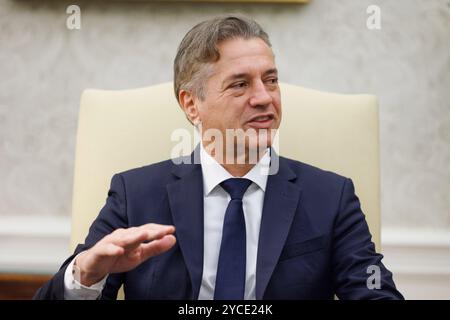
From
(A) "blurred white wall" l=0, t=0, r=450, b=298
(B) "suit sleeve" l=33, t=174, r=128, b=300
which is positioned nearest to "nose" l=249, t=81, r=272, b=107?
(B) "suit sleeve" l=33, t=174, r=128, b=300

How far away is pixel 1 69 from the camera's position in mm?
1921

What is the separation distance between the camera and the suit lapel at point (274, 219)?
4.07ft

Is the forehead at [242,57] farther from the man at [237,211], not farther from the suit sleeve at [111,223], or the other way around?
the suit sleeve at [111,223]

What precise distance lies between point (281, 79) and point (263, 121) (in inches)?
24.0

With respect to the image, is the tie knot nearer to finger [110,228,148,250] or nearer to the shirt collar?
the shirt collar

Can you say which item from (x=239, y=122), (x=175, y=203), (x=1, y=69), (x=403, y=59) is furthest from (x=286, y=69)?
(x=1, y=69)

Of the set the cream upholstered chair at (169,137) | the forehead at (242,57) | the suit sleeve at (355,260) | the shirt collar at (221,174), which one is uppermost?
the forehead at (242,57)

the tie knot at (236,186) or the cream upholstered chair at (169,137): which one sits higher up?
the cream upholstered chair at (169,137)

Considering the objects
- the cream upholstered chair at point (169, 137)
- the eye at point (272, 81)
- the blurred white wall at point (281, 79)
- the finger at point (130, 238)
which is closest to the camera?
the finger at point (130, 238)

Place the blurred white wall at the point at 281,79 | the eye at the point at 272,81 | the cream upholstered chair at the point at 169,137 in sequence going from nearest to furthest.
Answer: the eye at the point at 272,81 < the cream upholstered chair at the point at 169,137 < the blurred white wall at the point at 281,79

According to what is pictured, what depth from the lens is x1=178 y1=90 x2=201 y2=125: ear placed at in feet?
4.61

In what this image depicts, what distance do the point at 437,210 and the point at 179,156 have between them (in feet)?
2.96

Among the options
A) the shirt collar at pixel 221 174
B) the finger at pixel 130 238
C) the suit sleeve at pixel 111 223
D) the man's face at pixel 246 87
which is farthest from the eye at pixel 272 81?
the finger at pixel 130 238

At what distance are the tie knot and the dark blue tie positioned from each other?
0.02 m
